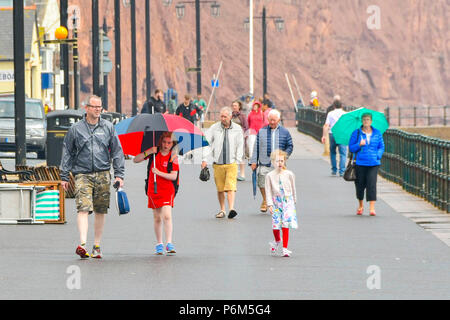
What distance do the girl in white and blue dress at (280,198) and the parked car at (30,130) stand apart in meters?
21.4

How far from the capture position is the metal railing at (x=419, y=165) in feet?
65.3

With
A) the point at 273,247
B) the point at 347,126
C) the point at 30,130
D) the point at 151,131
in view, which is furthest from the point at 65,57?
the point at 273,247

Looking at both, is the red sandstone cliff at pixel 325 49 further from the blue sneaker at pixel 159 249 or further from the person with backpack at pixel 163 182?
the blue sneaker at pixel 159 249

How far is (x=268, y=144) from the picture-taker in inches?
749

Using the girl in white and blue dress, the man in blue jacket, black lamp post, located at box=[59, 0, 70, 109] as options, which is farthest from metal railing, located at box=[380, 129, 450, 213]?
black lamp post, located at box=[59, 0, 70, 109]

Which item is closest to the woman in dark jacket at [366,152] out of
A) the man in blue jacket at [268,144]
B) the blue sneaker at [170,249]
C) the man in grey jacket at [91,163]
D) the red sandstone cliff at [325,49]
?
the man in blue jacket at [268,144]

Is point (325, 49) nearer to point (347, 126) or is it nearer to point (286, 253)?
point (347, 126)

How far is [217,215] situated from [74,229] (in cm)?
250

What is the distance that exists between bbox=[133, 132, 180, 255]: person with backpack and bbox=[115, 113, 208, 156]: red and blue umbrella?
158mm

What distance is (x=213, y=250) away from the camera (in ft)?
47.7

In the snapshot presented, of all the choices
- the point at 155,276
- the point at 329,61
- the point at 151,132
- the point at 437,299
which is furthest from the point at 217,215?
the point at 329,61

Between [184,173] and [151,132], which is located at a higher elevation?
[151,132]

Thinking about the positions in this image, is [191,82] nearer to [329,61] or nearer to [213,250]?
[329,61]
